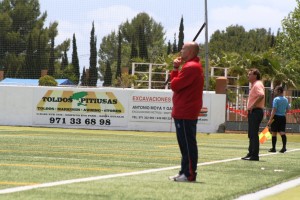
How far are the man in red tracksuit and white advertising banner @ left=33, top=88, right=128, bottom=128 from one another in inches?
1201

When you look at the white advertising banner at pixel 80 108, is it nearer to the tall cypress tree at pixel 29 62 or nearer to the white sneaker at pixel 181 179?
the white sneaker at pixel 181 179

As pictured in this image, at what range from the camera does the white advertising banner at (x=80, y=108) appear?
140 ft

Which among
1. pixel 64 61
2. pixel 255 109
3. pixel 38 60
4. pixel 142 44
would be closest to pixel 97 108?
pixel 255 109

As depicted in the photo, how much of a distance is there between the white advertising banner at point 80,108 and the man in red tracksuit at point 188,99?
3051 cm

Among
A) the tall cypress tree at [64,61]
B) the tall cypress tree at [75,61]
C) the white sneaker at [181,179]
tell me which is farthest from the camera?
the tall cypress tree at [64,61]

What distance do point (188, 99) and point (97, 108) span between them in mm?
31181

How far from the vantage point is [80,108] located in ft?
141

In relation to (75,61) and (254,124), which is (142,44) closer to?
(75,61)

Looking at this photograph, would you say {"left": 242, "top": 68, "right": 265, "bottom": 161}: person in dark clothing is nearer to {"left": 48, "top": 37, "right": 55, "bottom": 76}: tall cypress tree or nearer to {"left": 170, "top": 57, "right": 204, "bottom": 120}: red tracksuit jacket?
{"left": 170, "top": 57, "right": 204, "bottom": 120}: red tracksuit jacket

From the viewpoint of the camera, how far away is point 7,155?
15.8m

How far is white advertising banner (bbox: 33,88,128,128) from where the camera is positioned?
42.7 metres

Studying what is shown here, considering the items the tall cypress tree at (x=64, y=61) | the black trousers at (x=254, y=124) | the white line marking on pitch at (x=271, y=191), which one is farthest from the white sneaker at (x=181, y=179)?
the tall cypress tree at (x=64, y=61)

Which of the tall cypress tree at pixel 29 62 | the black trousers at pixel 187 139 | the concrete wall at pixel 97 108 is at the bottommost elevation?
the concrete wall at pixel 97 108

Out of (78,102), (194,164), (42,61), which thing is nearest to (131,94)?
(78,102)
